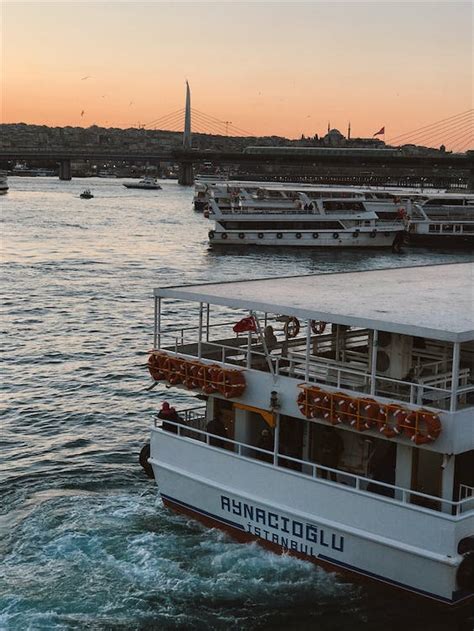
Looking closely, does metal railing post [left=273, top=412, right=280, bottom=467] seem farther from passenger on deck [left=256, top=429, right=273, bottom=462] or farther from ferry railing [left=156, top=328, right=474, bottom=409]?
ferry railing [left=156, top=328, right=474, bottom=409]

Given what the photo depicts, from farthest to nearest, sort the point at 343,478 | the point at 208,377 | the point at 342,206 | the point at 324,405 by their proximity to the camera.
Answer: the point at 342,206 < the point at 208,377 < the point at 343,478 < the point at 324,405

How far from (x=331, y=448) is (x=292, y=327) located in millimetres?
2770

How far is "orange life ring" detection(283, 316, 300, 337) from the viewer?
1708cm

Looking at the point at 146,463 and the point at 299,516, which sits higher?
the point at 299,516

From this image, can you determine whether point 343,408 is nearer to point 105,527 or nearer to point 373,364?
point 373,364

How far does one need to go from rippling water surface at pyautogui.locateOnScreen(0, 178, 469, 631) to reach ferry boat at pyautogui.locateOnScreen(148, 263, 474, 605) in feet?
1.83

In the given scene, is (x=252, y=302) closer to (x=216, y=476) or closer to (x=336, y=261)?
(x=216, y=476)

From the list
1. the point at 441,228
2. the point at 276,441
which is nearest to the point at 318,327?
the point at 276,441

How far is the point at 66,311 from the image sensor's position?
42062mm

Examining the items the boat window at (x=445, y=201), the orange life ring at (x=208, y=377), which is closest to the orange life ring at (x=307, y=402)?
the orange life ring at (x=208, y=377)

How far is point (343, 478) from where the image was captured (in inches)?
627

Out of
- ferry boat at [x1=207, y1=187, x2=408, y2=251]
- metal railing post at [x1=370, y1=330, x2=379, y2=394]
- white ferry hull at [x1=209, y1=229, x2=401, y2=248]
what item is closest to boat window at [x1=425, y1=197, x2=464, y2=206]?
ferry boat at [x1=207, y1=187, x2=408, y2=251]

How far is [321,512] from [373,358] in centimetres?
250

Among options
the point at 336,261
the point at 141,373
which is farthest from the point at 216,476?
the point at 336,261
